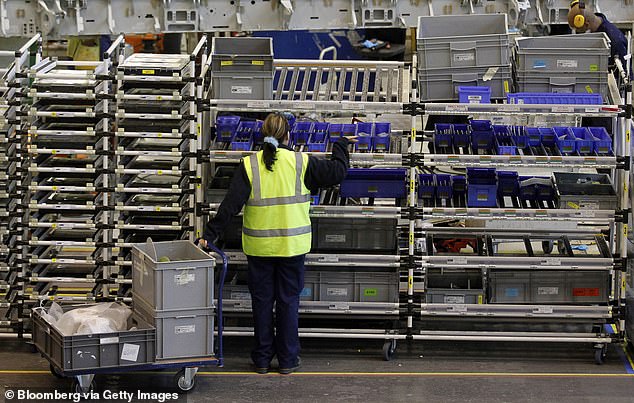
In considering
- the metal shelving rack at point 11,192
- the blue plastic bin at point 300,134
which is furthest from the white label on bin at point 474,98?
the metal shelving rack at point 11,192

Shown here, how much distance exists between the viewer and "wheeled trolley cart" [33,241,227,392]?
9328mm

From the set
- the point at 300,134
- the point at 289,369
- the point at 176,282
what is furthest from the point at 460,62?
the point at 176,282

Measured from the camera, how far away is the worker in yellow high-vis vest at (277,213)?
9.92m

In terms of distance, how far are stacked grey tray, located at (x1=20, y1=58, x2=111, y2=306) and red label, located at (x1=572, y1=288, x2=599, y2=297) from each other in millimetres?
4394

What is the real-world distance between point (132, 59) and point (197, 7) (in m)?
0.81

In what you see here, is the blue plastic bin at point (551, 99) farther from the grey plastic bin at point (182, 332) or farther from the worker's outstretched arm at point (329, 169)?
the grey plastic bin at point (182, 332)

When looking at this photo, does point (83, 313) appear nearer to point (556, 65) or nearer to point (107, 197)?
point (107, 197)

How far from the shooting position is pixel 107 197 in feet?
35.6

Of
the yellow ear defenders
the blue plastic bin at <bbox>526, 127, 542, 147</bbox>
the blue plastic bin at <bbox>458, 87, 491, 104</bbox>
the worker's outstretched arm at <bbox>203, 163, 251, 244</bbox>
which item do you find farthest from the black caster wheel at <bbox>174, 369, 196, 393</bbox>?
the yellow ear defenders

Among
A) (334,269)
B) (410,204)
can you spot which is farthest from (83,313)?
(410,204)

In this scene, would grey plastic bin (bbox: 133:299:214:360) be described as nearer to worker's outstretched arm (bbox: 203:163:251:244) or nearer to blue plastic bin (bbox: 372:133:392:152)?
worker's outstretched arm (bbox: 203:163:251:244)

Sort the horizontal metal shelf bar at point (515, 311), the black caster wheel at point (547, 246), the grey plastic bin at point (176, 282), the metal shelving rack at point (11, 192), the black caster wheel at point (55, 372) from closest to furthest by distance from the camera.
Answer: the grey plastic bin at point (176, 282), the black caster wheel at point (55, 372), the horizontal metal shelf bar at point (515, 311), the metal shelving rack at point (11, 192), the black caster wheel at point (547, 246)

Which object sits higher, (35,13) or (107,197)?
Result: (35,13)

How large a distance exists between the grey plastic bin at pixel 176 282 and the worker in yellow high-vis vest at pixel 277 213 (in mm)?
472
